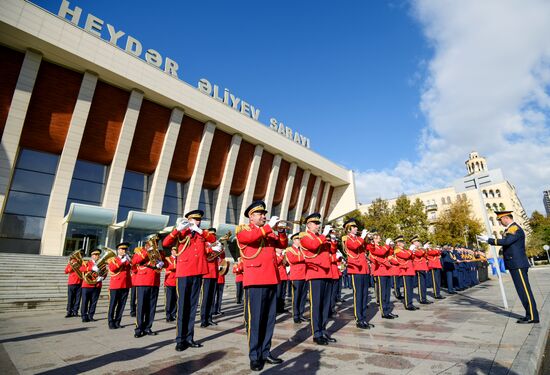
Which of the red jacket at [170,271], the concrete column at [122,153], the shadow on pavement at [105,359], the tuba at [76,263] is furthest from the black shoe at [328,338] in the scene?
the concrete column at [122,153]

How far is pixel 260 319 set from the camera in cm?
450

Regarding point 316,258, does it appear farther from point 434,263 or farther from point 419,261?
point 434,263

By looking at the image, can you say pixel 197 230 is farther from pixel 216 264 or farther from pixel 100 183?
pixel 100 183

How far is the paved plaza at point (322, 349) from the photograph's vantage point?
13.2 feet

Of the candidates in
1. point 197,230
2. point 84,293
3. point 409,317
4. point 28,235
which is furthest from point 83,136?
point 409,317

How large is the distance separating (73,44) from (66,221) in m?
13.0

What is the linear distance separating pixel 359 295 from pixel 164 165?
2385 centimetres

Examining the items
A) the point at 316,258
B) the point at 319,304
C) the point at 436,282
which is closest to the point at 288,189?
the point at 436,282

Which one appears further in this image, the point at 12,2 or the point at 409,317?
the point at 12,2

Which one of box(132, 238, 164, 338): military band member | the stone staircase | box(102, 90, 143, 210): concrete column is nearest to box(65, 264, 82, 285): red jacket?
the stone staircase

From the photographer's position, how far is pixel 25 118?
2094 centimetres

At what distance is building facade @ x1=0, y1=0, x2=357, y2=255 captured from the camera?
2027 cm

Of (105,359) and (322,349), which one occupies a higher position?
(322,349)

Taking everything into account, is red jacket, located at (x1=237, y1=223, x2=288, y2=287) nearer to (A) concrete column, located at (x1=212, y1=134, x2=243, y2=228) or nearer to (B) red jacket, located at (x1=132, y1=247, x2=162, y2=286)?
(B) red jacket, located at (x1=132, y1=247, x2=162, y2=286)
